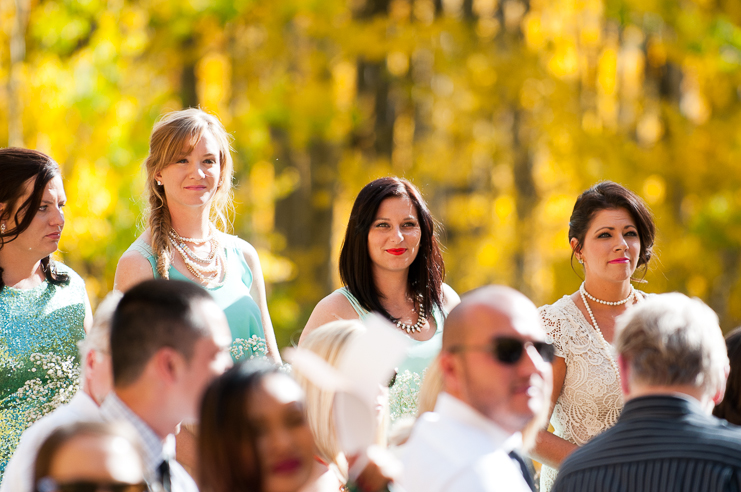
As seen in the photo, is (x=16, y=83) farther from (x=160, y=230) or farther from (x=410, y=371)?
(x=410, y=371)

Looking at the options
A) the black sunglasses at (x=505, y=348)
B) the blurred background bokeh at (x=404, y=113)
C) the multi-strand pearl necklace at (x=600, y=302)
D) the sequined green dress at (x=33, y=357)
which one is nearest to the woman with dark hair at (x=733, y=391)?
the multi-strand pearl necklace at (x=600, y=302)

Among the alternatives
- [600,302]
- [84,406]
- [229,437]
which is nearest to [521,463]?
[229,437]

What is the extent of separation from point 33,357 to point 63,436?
201 centimetres

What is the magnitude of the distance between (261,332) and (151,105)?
17.3 ft

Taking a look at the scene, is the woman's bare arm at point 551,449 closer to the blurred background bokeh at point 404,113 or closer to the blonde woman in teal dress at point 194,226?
the blonde woman in teal dress at point 194,226

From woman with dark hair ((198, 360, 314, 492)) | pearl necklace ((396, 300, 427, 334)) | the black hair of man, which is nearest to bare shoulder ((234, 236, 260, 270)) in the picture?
pearl necklace ((396, 300, 427, 334))

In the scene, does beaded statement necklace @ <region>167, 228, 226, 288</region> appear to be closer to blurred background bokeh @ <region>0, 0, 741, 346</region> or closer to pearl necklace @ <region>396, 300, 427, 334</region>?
pearl necklace @ <region>396, 300, 427, 334</region>

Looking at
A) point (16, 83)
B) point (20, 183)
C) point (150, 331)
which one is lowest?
point (150, 331)

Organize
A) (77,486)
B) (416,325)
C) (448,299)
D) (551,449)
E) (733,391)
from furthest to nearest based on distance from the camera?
(448,299) < (416,325) < (551,449) < (733,391) < (77,486)

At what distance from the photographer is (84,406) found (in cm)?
242

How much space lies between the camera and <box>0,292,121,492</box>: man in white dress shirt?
2242 millimetres

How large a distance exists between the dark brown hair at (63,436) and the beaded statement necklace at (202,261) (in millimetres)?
2010

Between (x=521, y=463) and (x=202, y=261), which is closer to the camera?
(x=521, y=463)

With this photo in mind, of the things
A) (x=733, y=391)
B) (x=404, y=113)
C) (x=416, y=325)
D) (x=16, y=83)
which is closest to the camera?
(x=733, y=391)
